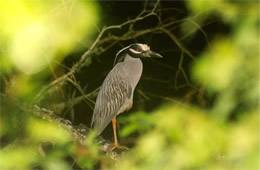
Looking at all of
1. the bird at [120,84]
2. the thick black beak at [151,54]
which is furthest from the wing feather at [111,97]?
the thick black beak at [151,54]

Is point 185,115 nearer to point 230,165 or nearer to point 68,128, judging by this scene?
point 230,165

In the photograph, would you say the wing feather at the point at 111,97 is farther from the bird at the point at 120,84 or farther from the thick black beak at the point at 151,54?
the thick black beak at the point at 151,54

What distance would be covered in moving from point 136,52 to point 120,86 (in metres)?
0.17

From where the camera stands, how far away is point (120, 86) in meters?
1.96

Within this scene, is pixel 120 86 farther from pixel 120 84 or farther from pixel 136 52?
pixel 136 52

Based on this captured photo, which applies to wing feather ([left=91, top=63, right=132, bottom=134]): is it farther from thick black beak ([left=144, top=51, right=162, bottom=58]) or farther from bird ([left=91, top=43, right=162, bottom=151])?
thick black beak ([left=144, top=51, right=162, bottom=58])

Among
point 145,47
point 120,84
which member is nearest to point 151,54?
point 145,47

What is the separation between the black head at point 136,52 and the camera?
196cm

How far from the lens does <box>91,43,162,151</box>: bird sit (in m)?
1.95

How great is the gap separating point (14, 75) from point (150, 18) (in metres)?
0.67

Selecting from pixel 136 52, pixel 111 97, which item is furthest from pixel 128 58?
pixel 111 97

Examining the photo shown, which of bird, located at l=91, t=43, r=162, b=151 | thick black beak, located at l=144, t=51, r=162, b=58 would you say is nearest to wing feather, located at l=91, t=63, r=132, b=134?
bird, located at l=91, t=43, r=162, b=151

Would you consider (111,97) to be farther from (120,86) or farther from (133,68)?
(133,68)

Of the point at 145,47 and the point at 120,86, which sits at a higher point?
the point at 145,47
